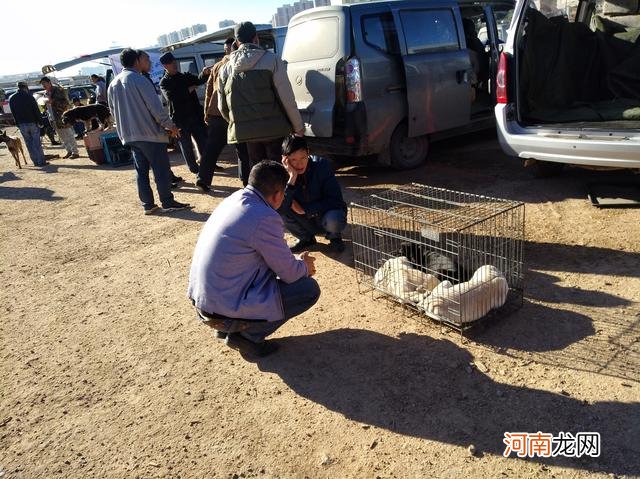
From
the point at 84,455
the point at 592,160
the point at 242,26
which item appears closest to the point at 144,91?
the point at 242,26

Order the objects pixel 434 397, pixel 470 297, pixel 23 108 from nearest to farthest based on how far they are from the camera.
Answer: pixel 434 397, pixel 470 297, pixel 23 108

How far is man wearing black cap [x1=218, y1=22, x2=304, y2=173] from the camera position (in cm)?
517

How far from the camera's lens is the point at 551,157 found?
4680 mm

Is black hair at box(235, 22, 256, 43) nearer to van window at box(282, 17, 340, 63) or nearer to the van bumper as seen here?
van window at box(282, 17, 340, 63)

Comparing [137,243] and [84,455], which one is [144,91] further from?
[84,455]

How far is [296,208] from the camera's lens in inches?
172

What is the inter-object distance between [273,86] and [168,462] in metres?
3.92

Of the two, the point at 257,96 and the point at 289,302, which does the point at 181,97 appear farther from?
the point at 289,302

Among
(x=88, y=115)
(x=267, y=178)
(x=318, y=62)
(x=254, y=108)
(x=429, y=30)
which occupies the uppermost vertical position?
(x=429, y=30)

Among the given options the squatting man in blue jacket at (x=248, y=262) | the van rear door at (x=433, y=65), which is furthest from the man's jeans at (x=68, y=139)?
the squatting man in blue jacket at (x=248, y=262)

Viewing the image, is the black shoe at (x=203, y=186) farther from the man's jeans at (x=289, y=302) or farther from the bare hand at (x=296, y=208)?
the man's jeans at (x=289, y=302)

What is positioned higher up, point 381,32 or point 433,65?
point 381,32

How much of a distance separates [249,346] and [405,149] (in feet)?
14.1

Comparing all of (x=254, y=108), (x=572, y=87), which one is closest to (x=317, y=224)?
(x=254, y=108)
